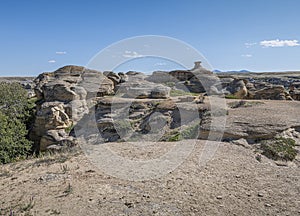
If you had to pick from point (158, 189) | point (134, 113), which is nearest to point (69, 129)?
point (134, 113)

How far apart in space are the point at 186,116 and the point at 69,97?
6.89 m

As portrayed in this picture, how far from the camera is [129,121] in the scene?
1280 centimetres

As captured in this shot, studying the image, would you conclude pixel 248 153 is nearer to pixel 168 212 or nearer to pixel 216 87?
pixel 168 212

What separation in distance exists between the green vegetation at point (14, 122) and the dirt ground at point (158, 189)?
4222 mm

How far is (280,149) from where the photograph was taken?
22.8 ft

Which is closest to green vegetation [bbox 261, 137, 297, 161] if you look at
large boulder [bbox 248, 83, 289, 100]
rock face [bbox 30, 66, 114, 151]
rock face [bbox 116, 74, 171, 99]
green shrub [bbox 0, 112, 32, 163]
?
rock face [bbox 30, 66, 114, 151]

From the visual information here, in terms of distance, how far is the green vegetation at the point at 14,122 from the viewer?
10.2 m

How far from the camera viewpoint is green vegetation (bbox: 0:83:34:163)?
1017 centimetres

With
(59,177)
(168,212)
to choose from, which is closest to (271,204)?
(168,212)

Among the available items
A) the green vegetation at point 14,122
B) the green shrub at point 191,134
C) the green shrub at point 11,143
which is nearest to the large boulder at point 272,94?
the green shrub at point 191,134

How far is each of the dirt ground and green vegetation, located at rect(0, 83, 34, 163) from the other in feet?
13.9

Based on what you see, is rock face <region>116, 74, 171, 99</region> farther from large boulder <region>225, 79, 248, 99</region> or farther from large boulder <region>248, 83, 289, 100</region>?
large boulder <region>248, 83, 289, 100</region>

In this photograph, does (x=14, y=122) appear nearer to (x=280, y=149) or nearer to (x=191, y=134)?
(x=191, y=134)

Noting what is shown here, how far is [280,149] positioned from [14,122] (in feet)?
35.9
